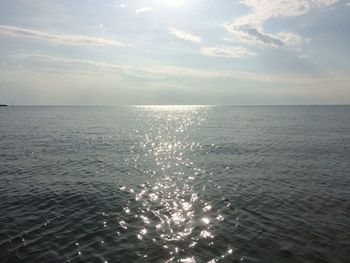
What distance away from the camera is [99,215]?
1902cm

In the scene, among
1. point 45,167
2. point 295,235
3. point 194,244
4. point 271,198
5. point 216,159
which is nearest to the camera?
point 194,244

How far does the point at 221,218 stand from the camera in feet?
61.2

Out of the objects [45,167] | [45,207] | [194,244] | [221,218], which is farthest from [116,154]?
[194,244]

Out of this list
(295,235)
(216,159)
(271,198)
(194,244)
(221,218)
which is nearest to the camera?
(194,244)

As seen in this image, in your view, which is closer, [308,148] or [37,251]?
[37,251]

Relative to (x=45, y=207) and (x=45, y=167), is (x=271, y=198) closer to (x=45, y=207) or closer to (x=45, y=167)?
(x=45, y=207)

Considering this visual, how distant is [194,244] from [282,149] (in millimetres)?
35306

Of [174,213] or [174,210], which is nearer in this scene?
[174,213]

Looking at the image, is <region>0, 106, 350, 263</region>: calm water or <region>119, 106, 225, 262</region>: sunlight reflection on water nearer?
<region>0, 106, 350, 263</region>: calm water

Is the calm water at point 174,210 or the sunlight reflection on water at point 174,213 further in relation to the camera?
the sunlight reflection on water at point 174,213

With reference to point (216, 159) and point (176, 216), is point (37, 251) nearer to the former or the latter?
point (176, 216)

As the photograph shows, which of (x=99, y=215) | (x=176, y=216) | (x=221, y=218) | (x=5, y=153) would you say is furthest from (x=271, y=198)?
(x=5, y=153)

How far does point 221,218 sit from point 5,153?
3352 cm

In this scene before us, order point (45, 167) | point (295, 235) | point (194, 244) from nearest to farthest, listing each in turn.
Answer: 1. point (194, 244)
2. point (295, 235)
3. point (45, 167)
